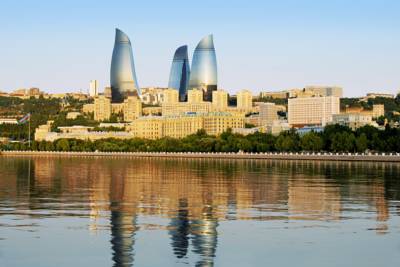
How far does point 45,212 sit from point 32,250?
7.47 meters

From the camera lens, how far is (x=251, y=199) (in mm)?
32656

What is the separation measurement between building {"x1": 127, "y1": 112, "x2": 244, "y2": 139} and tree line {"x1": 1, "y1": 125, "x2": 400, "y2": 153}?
1160cm

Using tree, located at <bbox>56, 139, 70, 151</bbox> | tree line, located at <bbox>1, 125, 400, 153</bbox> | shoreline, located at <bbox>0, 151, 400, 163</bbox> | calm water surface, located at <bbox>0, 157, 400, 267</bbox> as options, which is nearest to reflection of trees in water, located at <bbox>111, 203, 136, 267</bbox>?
calm water surface, located at <bbox>0, 157, 400, 267</bbox>

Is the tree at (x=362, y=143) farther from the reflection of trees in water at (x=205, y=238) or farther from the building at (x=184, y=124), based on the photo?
the reflection of trees in water at (x=205, y=238)

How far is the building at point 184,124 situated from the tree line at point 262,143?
38.1 ft

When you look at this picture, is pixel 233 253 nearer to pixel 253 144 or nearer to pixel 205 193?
pixel 205 193

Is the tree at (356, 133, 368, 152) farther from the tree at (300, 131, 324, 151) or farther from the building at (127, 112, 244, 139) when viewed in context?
the building at (127, 112, 244, 139)

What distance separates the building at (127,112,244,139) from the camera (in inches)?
7047

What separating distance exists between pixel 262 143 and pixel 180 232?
4278 inches

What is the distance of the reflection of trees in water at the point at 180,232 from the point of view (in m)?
19.7

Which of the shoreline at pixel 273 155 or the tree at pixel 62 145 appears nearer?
the shoreline at pixel 273 155

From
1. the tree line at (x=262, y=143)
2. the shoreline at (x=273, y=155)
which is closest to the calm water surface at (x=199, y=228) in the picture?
the shoreline at (x=273, y=155)

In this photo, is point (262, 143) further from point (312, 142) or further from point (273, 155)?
point (273, 155)

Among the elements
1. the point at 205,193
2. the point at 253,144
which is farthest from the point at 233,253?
the point at 253,144
